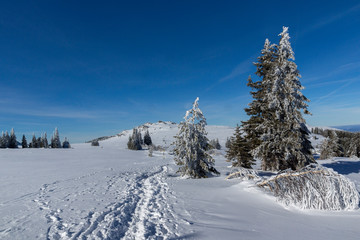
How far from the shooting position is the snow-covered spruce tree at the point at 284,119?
12859mm

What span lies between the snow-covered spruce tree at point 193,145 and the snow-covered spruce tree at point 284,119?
4.41m

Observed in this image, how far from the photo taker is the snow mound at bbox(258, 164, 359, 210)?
581cm

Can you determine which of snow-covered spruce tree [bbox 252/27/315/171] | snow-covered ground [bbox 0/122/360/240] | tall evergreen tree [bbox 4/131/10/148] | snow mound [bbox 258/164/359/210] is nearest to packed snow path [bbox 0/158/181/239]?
snow-covered ground [bbox 0/122/360/240]

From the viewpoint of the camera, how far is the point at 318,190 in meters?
6.11

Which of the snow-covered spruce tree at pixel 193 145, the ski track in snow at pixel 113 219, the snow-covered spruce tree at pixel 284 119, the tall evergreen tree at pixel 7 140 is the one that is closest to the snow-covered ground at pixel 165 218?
the ski track in snow at pixel 113 219

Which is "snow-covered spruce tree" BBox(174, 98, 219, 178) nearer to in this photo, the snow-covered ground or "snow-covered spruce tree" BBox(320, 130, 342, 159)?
the snow-covered ground

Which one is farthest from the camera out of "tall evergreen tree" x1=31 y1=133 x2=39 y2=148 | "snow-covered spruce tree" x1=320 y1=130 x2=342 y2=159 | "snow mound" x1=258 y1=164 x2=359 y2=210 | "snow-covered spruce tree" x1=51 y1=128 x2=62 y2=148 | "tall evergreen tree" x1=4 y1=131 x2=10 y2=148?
"tall evergreen tree" x1=31 y1=133 x2=39 y2=148

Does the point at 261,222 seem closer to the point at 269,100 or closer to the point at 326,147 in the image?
the point at 269,100

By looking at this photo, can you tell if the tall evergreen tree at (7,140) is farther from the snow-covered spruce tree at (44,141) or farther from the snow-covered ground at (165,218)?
the snow-covered ground at (165,218)

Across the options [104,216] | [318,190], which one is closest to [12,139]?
[104,216]

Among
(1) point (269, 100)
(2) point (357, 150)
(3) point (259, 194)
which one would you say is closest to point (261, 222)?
(3) point (259, 194)

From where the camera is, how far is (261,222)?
470 cm

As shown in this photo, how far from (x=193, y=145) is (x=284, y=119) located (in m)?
7.63

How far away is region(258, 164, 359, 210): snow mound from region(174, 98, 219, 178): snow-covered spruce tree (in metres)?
6.45
